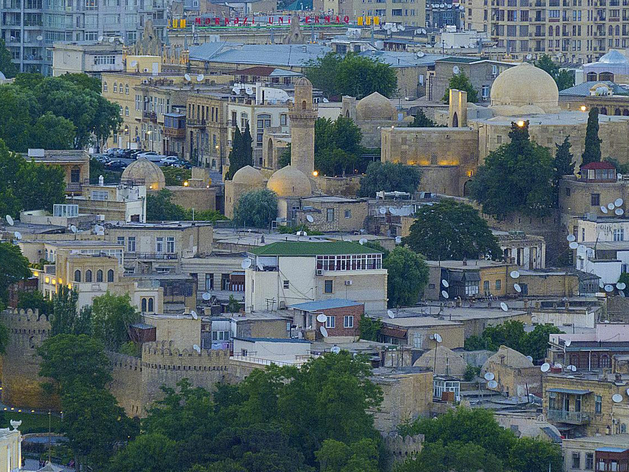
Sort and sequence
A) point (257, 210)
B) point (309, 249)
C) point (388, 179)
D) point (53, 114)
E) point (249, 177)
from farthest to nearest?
point (53, 114), point (249, 177), point (388, 179), point (257, 210), point (309, 249)

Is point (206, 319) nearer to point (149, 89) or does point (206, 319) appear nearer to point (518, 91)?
point (518, 91)

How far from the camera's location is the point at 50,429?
336 feet

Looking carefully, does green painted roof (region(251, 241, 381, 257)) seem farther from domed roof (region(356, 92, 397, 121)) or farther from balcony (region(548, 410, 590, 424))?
domed roof (region(356, 92, 397, 121))

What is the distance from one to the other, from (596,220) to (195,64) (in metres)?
52.8

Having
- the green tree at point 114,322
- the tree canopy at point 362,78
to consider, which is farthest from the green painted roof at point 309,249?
the tree canopy at point 362,78

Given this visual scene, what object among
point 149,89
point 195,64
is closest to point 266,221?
point 149,89

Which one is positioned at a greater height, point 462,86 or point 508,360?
point 462,86

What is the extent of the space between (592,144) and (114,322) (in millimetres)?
34770

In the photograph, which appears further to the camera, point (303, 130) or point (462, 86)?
point (462, 86)

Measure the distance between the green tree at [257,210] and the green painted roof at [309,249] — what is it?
50.8 ft

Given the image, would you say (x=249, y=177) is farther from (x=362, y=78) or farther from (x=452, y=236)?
(x=362, y=78)

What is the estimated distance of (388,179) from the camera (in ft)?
442

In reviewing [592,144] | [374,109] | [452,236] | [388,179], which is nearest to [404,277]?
[452,236]

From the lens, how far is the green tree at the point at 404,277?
115 m
